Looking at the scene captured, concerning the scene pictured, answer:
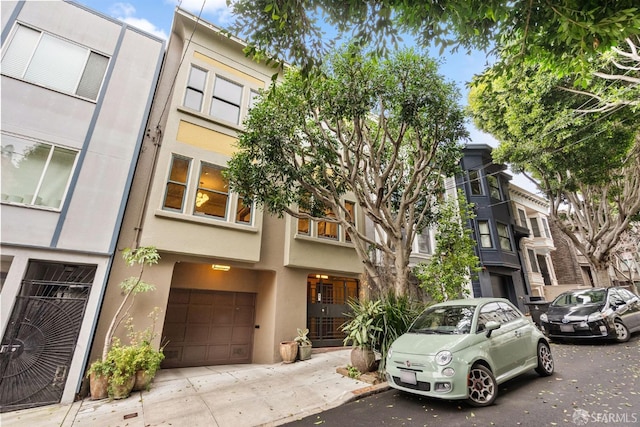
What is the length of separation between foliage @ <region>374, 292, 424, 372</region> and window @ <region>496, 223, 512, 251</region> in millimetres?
13720

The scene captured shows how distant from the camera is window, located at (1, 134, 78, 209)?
6.45 m

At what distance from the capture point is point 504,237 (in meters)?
18.0

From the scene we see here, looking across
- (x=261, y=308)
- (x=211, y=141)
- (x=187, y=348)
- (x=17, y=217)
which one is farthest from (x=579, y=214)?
(x=17, y=217)

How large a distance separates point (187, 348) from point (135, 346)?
294cm

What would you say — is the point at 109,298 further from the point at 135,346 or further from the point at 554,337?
the point at 554,337

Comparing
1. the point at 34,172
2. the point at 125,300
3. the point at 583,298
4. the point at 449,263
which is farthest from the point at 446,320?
the point at 34,172

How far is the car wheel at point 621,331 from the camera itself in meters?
8.25

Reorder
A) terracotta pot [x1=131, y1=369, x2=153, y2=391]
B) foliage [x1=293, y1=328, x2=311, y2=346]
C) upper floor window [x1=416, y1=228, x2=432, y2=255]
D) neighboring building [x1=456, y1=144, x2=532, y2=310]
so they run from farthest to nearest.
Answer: neighboring building [x1=456, y1=144, x2=532, y2=310], upper floor window [x1=416, y1=228, x2=432, y2=255], foliage [x1=293, y1=328, x2=311, y2=346], terracotta pot [x1=131, y1=369, x2=153, y2=391]

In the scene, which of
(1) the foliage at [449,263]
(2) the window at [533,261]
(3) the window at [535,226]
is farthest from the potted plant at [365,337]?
(3) the window at [535,226]

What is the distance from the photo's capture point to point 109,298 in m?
7.02

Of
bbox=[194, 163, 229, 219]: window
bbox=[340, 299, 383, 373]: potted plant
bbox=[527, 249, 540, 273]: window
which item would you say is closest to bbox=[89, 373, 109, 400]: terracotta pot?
bbox=[194, 163, 229, 219]: window

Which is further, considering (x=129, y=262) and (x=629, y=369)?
(x=129, y=262)

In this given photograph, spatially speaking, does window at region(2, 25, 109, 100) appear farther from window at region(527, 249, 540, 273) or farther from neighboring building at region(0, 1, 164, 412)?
window at region(527, 249, 540, 273)

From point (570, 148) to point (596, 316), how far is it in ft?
20.6
